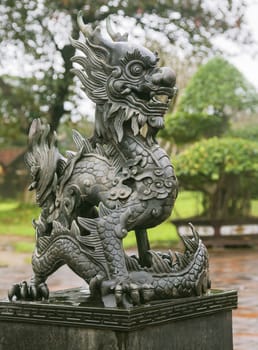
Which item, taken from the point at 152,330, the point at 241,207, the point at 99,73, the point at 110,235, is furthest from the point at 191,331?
the point at 241,207

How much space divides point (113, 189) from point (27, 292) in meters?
0.71

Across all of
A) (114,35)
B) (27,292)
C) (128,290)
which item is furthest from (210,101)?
(128,290)

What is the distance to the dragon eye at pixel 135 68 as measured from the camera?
4402 millimetres

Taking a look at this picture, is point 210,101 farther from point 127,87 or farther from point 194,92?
point 127,87

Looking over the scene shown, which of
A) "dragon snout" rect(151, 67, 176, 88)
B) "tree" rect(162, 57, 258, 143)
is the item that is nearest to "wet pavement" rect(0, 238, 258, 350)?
"dragon snout" rect(151, 67, 176, 88)

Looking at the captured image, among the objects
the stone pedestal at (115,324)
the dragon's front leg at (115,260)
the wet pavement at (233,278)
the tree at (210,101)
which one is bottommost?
the wet pavement at (233,278)

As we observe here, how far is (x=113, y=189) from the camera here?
435cm

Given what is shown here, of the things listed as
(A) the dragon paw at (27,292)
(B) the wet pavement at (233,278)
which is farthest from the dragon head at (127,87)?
(B) the wet pavement at (233,278)

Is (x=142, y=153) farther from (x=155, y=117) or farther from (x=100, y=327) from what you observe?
(x=100, y=327)

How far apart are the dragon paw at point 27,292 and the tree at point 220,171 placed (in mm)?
10838

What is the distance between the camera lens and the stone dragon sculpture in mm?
4250

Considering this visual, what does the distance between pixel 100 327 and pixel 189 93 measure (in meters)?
13.4

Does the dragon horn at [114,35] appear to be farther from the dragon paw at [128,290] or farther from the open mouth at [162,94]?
the dragon paw at [128,290]

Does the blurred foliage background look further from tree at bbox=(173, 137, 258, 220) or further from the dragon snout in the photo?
the dragon snout
